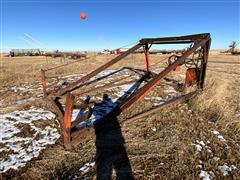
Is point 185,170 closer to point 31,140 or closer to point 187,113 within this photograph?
point 187,113

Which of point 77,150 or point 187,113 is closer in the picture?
point 77,150

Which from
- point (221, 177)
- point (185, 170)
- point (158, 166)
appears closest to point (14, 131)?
point (158, 166)

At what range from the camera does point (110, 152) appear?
336 centimetres

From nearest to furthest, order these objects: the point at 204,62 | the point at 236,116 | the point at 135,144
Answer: the point at 135,144 < the point at 236,116 < the point at 204,62

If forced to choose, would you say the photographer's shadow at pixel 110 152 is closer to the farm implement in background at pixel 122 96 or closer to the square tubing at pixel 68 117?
the farm implement in background at pixel 122 96

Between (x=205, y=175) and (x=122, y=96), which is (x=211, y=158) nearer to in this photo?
(x=205, y=175)

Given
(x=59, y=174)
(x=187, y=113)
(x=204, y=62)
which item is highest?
(x=204, y=62)

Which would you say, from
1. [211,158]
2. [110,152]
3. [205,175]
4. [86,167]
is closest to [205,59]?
[211,158]

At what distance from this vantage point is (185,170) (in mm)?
2836

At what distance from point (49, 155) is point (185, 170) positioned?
8.49 ft

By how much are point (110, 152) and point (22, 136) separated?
226 cm

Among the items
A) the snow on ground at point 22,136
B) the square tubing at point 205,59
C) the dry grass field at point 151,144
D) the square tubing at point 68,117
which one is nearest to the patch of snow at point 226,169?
the dry grass field at point 151,144

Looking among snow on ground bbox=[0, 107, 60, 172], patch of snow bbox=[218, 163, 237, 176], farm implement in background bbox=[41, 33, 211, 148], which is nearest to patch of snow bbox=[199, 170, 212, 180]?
patch of snow bbox=[218, 163, 237, 176]

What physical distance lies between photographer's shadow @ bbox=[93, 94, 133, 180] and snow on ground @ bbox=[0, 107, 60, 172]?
1130 mm
